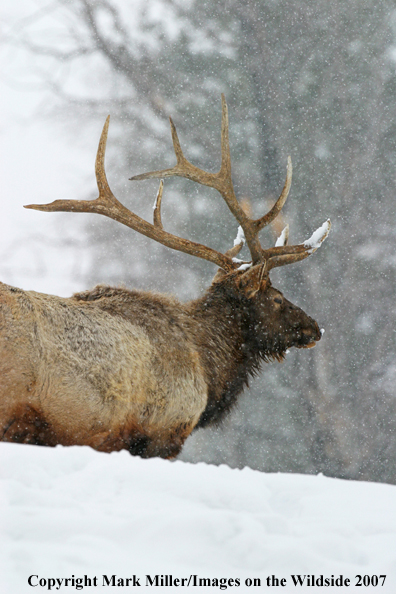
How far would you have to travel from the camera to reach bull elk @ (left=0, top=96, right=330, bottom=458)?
3564 mm

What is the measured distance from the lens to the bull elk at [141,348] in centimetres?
356

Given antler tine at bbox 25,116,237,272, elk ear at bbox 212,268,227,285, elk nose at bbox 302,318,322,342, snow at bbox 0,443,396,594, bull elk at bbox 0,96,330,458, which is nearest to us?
snow at bbox 0,443,396,594

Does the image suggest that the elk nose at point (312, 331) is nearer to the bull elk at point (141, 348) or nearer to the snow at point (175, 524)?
the bull elk at point (141, 348)

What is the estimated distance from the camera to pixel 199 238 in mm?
11266

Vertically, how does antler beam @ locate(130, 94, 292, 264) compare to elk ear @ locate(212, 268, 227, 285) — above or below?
above

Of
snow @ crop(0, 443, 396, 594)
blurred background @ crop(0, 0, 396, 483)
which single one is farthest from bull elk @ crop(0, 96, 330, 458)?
blurred background @ crop(0, 0, 396, 483)

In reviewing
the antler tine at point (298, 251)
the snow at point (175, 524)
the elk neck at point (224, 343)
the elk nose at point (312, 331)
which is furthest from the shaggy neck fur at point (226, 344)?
the snow at point (175, 524)

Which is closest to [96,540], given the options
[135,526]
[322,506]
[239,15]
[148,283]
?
[135,526]

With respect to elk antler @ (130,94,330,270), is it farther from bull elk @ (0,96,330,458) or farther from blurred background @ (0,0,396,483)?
blurred background @ (0,0,396,483)

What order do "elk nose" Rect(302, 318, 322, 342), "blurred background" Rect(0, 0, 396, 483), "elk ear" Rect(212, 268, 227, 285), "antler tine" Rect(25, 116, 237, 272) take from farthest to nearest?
"blurred background" Rect(0, 0, 396, 483) → "elk ear" Rect(212, 268, 227, 285) → "elk nose" Rect(302, 318, 322, 342) → "antler tine" Rect(25, 116, 237, 272)

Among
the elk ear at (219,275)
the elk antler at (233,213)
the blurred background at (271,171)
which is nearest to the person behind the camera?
the elk antler at (233,213)

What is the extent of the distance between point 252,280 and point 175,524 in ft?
9.59

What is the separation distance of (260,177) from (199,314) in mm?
7082

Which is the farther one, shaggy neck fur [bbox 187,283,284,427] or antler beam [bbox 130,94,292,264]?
antler beam [bbox 130,94,292,264]
